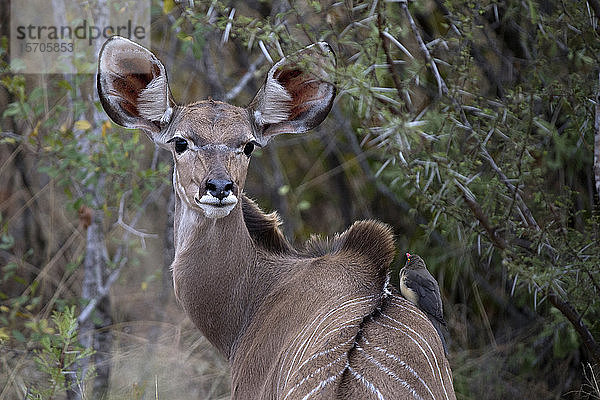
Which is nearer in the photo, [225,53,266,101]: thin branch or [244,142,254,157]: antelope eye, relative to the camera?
[244,142,254,157]: antelope eye

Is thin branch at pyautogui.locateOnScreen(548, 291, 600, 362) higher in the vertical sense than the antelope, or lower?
lower

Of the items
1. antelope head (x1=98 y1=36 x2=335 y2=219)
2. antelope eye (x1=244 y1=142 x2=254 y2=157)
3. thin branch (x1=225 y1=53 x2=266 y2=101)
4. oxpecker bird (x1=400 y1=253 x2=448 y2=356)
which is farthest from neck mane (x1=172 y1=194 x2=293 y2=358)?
thin branch (x1=225 y1=53 x2=266 y2=101)

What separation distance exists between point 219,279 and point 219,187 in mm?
634

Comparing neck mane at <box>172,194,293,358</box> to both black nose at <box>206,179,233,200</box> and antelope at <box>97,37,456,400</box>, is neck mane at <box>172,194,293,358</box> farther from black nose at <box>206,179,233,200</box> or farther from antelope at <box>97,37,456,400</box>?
black nose at <box>206,179,233,200</box>

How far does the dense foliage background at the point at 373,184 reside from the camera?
4.64 metres

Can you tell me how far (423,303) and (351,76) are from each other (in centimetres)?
111

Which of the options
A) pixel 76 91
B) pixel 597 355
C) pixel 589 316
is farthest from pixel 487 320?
pixel 76 91

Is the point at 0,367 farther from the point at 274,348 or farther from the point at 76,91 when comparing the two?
the point at 274,348

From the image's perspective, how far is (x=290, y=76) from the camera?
14.2 ft

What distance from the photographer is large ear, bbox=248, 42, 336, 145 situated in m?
4.18

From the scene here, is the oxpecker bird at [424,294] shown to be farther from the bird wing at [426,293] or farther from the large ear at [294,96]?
the large ear at [294,96]

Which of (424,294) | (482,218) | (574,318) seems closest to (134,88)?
(424,294)

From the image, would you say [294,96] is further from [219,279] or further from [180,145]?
[219,279]

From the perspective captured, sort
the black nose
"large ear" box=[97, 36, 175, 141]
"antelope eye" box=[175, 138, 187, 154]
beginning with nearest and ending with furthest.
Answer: the black nose
"antelope eye" box=[175, 138, 187, 154]
"large ear" box=[97, 36, 175, 141]
